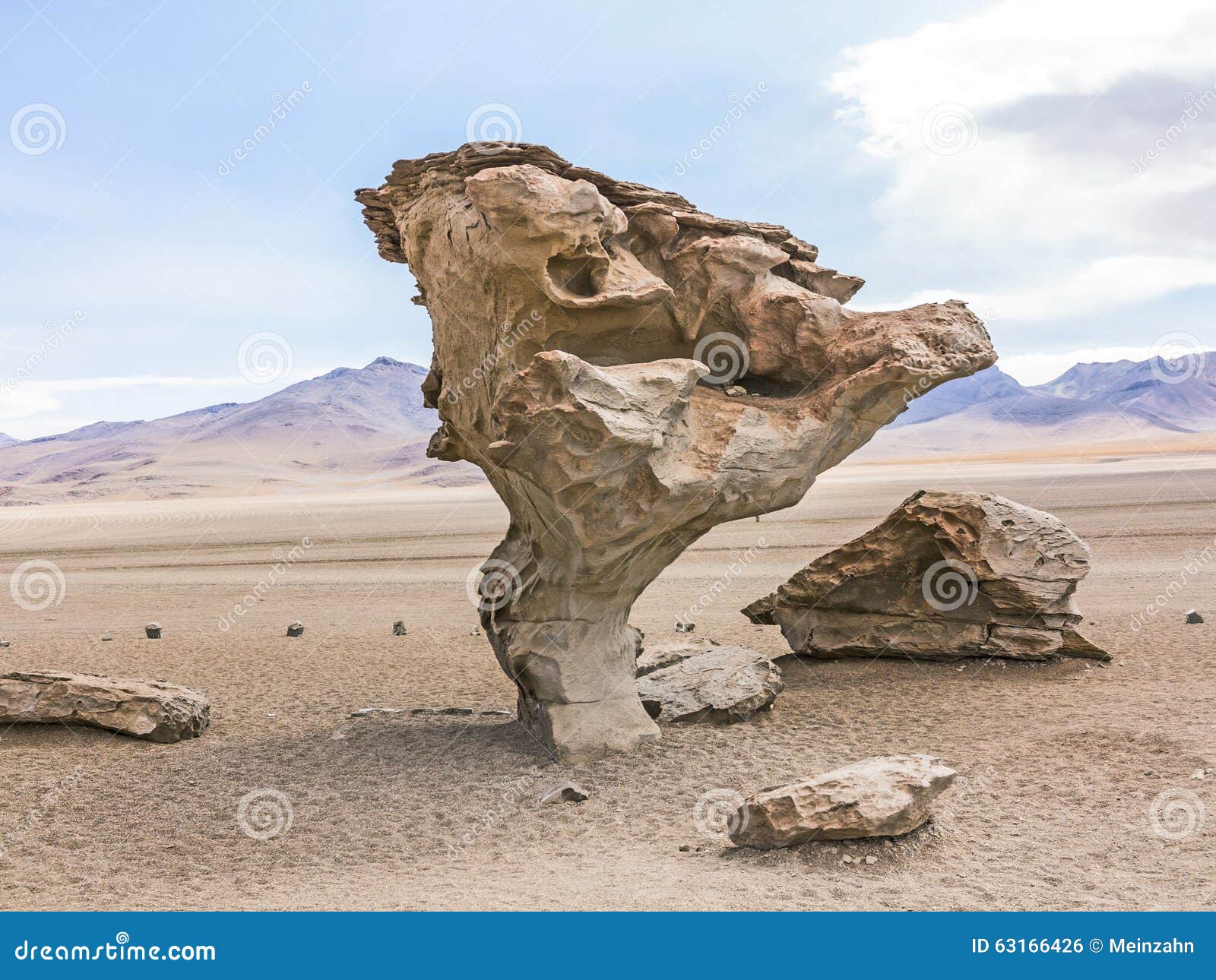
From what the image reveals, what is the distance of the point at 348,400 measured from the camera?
577 feet

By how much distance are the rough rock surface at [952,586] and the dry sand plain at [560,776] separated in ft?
1.07

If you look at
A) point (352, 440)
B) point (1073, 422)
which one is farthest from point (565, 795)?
point (1073, 422)

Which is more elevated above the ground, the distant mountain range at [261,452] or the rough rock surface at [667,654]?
the distant mountain range at [261,452]

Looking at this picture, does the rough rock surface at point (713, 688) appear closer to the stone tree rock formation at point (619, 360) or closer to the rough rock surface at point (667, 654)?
the rough rock surface at point (667, 654)

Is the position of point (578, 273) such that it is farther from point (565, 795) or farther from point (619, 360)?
point (565, 795)

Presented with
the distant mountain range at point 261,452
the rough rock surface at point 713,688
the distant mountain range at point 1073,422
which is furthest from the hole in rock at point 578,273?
the distant mountain range at point 1073,422

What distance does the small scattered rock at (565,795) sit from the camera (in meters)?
7.79

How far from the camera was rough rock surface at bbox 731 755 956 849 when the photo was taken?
6188 millimetres

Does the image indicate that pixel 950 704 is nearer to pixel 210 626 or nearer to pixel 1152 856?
pixel 1152 856

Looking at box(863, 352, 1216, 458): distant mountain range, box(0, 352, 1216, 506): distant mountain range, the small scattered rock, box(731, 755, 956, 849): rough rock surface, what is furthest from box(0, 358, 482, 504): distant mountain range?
box(731, 755, 956, 849): rough rock surface

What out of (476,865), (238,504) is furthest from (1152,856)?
(238,504)

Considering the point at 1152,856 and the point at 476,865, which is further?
the point at 476,865

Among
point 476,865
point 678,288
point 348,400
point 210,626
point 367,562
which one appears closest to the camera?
point 476,865

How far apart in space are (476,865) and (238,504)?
7466cm
